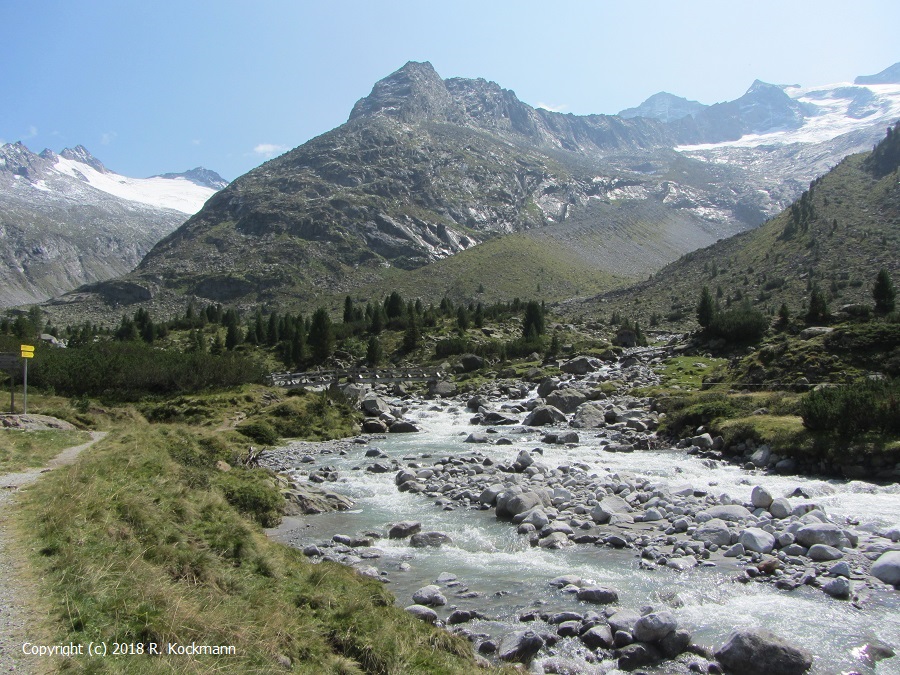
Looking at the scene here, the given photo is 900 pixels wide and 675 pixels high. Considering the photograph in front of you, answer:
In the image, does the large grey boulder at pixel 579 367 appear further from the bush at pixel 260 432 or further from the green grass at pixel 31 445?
the green grass at pixel 31 445

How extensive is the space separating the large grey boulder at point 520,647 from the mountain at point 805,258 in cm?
9693

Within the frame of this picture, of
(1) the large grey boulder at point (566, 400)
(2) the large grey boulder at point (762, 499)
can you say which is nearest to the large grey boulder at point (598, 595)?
(2) the large grey boulder at point (762, 499)

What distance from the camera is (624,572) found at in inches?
593

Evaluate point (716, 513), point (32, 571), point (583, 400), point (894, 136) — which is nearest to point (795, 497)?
point (716, 513)

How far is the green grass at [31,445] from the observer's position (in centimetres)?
1833

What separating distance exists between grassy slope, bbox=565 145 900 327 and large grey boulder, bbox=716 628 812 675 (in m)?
104

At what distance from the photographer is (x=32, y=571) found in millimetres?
8969

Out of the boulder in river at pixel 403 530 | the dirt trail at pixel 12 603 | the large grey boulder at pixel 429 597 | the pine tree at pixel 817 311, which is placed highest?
the pine tree at pixel 817 311

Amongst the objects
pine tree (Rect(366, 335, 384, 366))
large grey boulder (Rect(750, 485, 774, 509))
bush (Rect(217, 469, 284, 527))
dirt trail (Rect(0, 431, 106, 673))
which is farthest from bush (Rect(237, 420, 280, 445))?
pine tree (Rect(366, 335, 384, 366))

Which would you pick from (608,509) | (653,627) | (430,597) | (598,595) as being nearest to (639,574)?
(598,595)

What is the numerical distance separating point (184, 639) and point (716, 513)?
53.0 ft

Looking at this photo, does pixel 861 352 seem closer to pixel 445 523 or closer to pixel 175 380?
pixel 445 523

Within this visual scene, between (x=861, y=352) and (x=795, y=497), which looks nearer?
(x=795, y=497)

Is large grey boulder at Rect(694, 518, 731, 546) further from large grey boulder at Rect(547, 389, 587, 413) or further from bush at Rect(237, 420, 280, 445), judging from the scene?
large grey boulder at Rect(547, 389, 587, 413)
